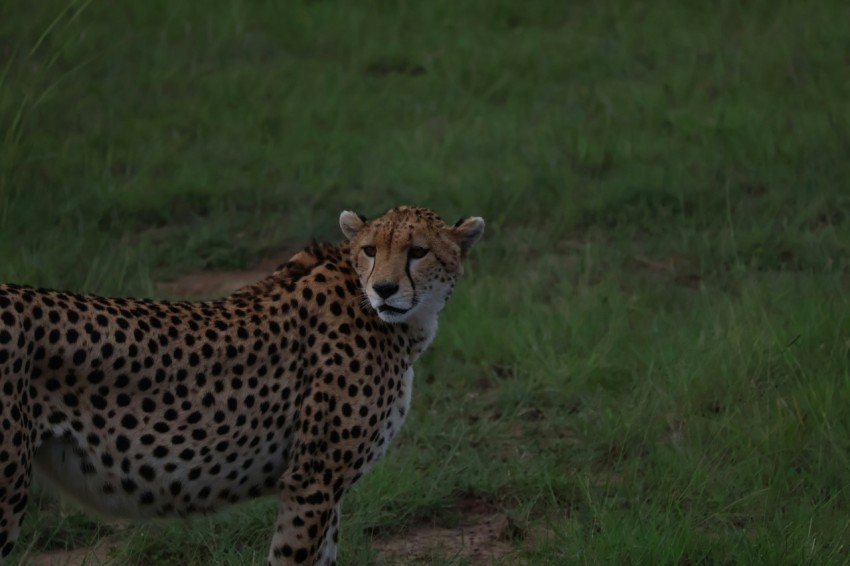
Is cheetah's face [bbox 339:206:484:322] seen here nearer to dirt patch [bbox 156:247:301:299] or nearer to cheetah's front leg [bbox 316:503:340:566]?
cheetah's front leg [bbox 316:503:340:566]

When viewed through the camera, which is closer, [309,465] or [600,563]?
[309,465]

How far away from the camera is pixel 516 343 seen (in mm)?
6438

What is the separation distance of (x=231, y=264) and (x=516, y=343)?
1.66 meters

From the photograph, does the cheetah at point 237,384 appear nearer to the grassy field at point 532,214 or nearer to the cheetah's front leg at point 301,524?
the cheetah's front leg at point 301,524

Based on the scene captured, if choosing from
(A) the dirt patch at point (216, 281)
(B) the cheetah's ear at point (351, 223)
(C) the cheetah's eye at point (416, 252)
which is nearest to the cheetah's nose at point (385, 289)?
(C) the cheetah's eye at point (416, 252)

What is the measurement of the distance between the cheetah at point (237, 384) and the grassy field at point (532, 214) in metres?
0.67

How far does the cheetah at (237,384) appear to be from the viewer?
3.90 m

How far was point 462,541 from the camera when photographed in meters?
5.02

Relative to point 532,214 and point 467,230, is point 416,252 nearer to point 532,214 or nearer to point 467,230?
point 467,230

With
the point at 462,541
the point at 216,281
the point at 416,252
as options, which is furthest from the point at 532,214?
the point at 416,252

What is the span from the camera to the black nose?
14.1 feet

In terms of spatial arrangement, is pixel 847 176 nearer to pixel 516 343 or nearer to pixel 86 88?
pixel 516 343

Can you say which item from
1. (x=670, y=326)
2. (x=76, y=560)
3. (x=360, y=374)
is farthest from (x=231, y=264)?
(x=360, y=374)

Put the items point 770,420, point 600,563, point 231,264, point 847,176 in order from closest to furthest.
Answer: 1. point 600,563
2. point 770,420
3. point 231,264
4. point 847,176
